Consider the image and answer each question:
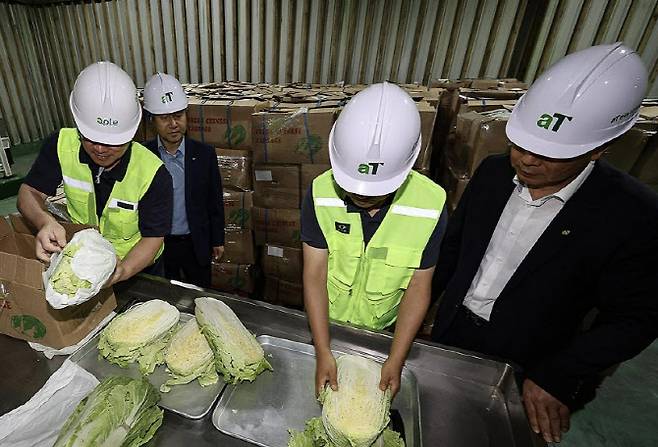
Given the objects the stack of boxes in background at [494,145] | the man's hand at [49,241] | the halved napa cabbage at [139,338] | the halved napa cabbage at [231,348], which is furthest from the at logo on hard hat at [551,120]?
the man's hand at [49,241]

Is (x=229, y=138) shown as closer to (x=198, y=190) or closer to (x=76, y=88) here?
(x=198, y=190)

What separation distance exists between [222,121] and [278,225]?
1091 mm

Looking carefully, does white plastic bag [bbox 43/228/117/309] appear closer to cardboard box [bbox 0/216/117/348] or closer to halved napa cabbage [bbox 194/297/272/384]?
cardboard box [bbox 0/216/117/348]

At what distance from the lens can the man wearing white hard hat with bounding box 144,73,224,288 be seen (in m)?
2.39

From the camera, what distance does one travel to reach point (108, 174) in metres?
1.64

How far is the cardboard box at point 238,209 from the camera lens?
124 inches

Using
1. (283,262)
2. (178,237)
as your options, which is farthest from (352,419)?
(283,262)

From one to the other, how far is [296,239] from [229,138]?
114cm

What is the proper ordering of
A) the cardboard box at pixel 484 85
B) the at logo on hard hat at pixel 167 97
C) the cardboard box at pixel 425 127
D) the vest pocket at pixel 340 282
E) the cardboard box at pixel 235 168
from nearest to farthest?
the vest pocket at pixel 340 282 < the at logo on hard hat at pixel 167 97 < the cardboard box at pixel 425 127 < the cardboard box at pixel 235 168 < the cardboard box at pixel 484 85

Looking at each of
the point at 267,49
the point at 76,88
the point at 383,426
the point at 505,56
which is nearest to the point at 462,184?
the point at 383,426

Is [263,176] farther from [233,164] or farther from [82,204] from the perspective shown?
[82,204]

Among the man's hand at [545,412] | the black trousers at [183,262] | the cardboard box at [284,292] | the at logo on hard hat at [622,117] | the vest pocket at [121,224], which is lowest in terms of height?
the cardboard box at [284,292]

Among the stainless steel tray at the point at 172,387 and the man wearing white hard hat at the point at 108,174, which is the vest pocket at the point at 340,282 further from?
the man wearing white hard hat at the point at 108,174

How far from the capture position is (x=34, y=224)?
1.48 metres
